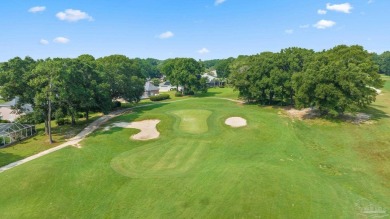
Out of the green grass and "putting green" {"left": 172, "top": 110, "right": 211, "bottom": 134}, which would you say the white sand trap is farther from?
"putting green" {"left": 172, "top": 110, "right": 211, "bottom": 134}

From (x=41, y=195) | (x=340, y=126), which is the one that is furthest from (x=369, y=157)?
(x=41, y=195)

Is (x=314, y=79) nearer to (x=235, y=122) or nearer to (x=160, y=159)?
(x=235, y=122)

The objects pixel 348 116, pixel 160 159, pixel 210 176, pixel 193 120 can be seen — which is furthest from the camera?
pixel 348 116

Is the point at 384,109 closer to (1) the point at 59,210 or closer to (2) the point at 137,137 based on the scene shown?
(2) the point at 137,137

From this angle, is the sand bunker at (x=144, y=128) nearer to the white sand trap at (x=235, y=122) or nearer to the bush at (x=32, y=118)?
the bush at (x=32, y=118)

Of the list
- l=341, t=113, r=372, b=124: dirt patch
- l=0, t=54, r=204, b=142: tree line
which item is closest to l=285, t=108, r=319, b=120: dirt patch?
l=341, t=113, r=372, b=124: dirt patch

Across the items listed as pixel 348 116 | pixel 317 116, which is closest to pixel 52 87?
pixel 317 116
